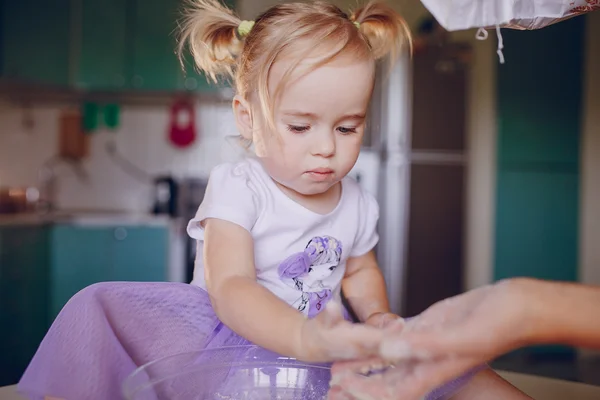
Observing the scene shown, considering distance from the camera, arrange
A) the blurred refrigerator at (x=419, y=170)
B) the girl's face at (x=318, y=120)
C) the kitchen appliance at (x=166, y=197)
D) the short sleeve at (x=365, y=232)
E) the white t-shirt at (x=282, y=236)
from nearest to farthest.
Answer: the girl's face at (x=318, y=120), the white t-shirt at (x=282, y=236), the short sleeve at (x=365, y=232), the kitchen appliance at (x=166, y=197), the blurred refrigerator at (x=419, y=170)

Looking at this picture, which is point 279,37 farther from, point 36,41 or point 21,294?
point 36,41

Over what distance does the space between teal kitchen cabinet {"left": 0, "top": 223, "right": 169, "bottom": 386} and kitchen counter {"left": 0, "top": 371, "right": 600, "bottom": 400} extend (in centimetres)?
230

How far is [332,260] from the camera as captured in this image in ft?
3.19

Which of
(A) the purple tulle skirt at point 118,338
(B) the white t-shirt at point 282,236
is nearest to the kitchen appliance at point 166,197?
(B) the white t-shirt at point 282,236

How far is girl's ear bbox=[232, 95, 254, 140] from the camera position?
92 cm

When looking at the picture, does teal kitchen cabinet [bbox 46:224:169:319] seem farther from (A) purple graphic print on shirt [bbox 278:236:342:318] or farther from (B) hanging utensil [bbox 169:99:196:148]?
(A) purple graphic print on shirt [bbox 278:236:342:318]

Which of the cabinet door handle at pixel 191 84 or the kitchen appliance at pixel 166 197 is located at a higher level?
the cabinet door handle at pixel 191 84

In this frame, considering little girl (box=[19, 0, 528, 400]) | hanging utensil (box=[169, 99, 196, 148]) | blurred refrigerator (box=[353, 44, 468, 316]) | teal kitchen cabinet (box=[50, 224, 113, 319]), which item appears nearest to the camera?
little girl (box=[19, 0, 528, 400])

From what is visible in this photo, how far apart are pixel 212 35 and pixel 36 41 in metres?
2.62

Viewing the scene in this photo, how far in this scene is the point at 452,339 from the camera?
52 centimetres

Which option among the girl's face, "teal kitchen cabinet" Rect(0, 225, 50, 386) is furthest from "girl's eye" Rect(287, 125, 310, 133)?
"teal kitchen cabinet" Rect(0, 225, 50, 386)

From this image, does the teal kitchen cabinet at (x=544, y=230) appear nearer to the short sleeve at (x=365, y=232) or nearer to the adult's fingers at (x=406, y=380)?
the short sleeve at (x=365, y=232)

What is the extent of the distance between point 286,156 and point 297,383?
0.29 m

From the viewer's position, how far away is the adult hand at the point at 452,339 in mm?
517
